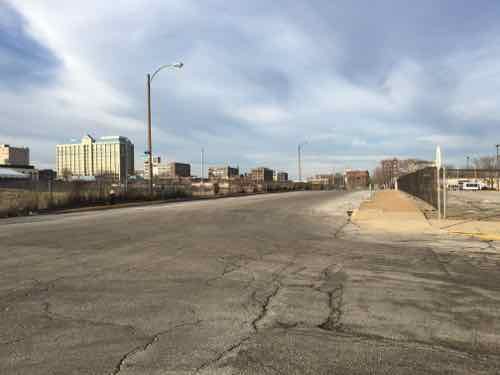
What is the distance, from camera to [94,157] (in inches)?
5620

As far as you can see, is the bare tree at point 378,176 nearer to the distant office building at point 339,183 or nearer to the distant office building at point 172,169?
the distant office building at point 339,183

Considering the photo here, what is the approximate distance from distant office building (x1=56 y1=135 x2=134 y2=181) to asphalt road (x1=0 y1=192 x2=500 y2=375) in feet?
418

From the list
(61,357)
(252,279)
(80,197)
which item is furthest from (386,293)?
(80,197)

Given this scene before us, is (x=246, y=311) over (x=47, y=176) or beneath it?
beneath

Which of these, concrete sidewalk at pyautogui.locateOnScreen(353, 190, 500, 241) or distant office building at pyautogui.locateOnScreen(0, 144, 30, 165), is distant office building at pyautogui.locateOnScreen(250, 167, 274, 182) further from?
concrete sidewalk at pyautogui.locateOnScreen(353, 190, 500, 241)

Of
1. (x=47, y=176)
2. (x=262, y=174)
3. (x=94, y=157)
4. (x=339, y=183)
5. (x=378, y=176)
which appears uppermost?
(x=94, y=157)

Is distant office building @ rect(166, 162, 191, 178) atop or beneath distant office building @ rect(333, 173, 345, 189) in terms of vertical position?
atop

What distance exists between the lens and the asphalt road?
3.41 meters

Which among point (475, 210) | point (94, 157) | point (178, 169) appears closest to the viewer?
point (475, 210)

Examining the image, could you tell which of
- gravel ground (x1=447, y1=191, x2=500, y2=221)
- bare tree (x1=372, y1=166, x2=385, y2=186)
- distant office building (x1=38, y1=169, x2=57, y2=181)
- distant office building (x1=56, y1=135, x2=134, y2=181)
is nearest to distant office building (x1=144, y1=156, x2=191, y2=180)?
distant office building (x1=56, y1=135, x2=134, y2=181)

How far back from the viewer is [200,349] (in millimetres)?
3635

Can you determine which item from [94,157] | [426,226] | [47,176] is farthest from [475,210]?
[94,157]

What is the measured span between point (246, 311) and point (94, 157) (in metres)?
150

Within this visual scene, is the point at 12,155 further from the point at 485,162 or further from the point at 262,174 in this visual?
the point at 485,162
